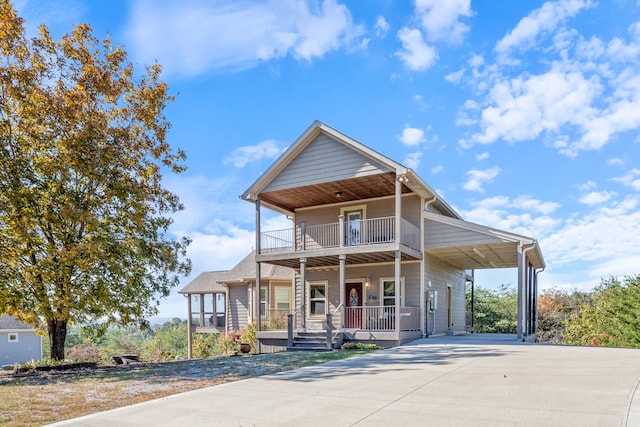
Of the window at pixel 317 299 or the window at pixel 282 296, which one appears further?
the window at pixel 282 296

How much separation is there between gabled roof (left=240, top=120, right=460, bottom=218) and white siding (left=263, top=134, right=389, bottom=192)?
0.11m

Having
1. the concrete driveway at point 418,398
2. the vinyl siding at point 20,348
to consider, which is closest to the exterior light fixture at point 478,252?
the concrete driveway at point 418,398

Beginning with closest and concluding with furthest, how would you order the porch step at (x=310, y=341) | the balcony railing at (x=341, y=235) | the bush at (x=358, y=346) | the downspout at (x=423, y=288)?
the bush at (x=358, y=346) < the porch step at (x=310, y=341) < the balcony railing at (x=341, y=235) < the downspout at (x=423, y=288)

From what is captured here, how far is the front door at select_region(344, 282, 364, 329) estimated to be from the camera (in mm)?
17328

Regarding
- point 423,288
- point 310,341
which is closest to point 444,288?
point 423,288

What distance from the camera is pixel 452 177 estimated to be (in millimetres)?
17703

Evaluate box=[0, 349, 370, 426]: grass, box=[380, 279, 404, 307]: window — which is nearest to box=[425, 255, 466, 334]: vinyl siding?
box=[380, 279, 404, 307]: window

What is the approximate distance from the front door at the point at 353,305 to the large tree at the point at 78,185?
265 inches

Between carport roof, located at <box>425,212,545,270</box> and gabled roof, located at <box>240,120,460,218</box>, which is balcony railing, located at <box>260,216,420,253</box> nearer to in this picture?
carport roof, located at <box>425,212,545,270</box>

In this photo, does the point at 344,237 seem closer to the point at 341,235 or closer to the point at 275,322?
the point at 341,235

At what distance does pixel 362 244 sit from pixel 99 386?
390 inches

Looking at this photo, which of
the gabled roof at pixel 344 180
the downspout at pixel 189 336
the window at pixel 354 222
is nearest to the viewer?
the gabled roof at pixel 344 180

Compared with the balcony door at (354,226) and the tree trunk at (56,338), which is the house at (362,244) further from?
the tree trunk at (56,338)

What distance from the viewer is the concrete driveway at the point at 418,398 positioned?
5.04 m
